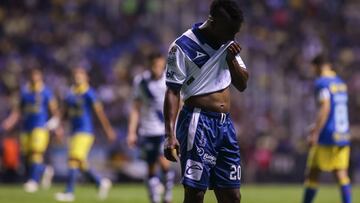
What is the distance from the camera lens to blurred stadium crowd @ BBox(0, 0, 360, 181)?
84.4 feet

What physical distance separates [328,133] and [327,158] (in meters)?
0.39

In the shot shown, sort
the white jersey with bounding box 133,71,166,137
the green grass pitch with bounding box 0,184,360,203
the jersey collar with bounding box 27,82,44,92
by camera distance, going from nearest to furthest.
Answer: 1. the white jersey with bounding box 133,71,166,137
2. the green grass pitch with bounding box 0,184,360,203
3. the jersey collar with bounding box 27,82,44,92

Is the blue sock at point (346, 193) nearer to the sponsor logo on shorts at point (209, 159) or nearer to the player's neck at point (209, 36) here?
the sponsor logo on shorts at point (209, 159)

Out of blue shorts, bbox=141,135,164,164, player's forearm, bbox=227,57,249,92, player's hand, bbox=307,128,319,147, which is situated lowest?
blue shorts, bbox=141,135,164,164

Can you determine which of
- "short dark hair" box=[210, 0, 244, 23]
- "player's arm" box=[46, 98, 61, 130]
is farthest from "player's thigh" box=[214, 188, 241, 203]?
"player's arm" box=[46, 98, 61, 130]

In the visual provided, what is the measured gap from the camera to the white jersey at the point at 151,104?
14.2 meters

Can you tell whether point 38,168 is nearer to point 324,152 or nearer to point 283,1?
point 324,152

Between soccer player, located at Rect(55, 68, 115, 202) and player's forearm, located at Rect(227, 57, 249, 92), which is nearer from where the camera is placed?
player's forearm, located at Rect(227, 57, 249, 92)

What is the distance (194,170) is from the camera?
839cm

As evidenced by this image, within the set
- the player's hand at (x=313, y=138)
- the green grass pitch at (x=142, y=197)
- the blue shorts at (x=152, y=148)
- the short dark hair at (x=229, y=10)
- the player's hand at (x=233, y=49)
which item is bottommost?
the green grass pitch at (x=142, y=197)

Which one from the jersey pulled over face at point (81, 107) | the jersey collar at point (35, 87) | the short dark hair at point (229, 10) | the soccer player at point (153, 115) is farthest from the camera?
the jersey collar at point (35, 87)

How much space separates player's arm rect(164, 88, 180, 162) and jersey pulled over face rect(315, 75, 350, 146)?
18.1ft

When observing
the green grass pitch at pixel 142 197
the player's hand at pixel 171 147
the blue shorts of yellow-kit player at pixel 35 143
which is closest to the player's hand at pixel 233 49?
the player's hand at pixel 171 147

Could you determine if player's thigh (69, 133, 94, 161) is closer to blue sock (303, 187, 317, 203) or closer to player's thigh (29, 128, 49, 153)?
player's thigh (29, 128, 49, 153)
